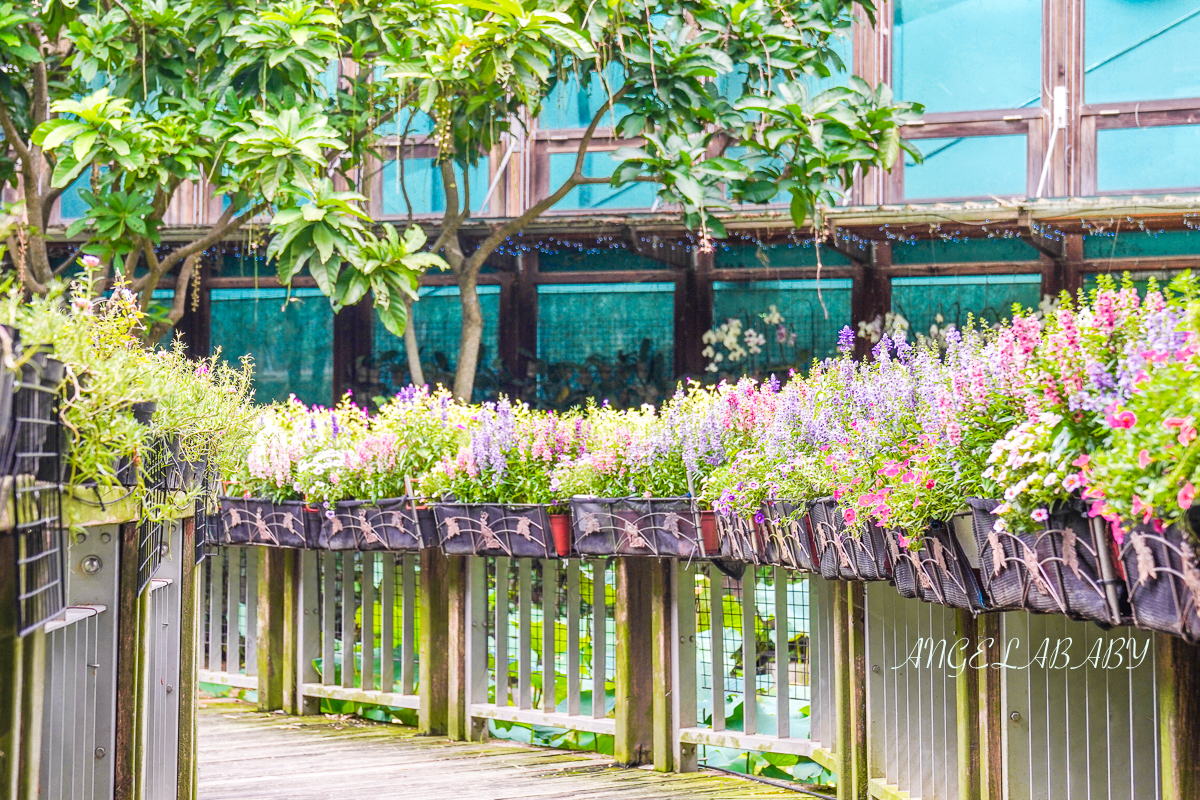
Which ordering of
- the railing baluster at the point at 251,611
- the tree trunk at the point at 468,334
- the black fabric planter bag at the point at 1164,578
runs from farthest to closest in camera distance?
the tree trunk at the point at 468,334
the railing baluster at the point at 251,611
the black fabric planter bag at the point at 1164,578

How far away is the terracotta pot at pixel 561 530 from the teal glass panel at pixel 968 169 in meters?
4.76

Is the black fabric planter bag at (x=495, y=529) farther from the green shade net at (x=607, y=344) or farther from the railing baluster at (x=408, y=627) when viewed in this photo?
the green shade net at (x=607, y=344)

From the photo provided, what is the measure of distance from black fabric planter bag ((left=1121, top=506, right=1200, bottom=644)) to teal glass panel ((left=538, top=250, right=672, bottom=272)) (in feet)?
23.3

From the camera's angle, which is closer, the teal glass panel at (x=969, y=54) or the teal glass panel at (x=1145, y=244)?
the teal glass panel at (x=1145, y=244)

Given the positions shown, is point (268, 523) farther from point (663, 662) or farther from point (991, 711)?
point (991, 711)

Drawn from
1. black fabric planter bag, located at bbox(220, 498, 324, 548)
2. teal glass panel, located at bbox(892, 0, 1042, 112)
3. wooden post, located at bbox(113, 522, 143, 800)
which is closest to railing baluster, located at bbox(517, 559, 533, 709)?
black fabric planter bag, located at bbox(220, 498, 324, 548)

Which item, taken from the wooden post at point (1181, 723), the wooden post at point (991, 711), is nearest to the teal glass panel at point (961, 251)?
the wooden post at point (991, 711)

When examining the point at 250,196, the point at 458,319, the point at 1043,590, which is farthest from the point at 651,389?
the point at 1043,590

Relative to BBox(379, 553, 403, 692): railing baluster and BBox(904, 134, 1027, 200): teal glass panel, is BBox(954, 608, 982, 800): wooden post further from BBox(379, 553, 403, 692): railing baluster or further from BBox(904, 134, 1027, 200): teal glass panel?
BBox(904, 134, 1027, 200): teal glass panel

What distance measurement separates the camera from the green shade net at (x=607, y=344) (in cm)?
881

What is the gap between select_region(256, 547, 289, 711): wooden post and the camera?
6586 millimetres

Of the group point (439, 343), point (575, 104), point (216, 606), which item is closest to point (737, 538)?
point (216, 606)

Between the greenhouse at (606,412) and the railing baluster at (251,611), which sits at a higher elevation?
the greenhouse at (606,412)

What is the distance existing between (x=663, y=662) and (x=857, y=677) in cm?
124
